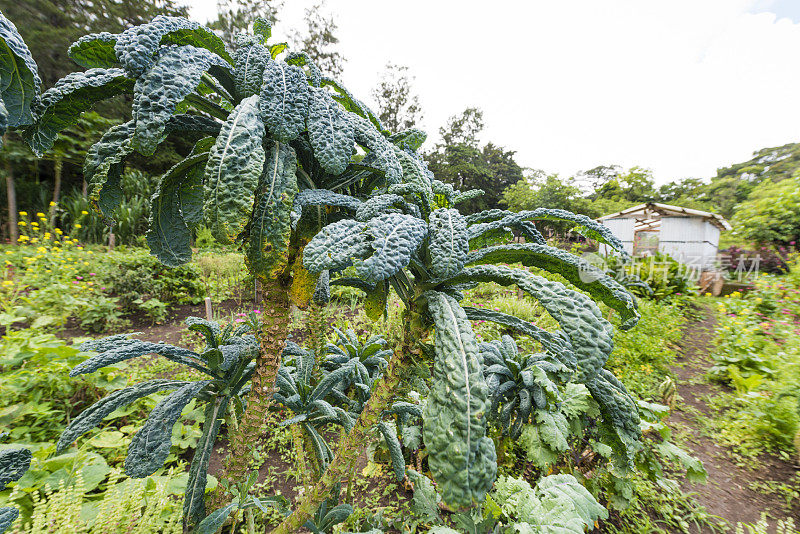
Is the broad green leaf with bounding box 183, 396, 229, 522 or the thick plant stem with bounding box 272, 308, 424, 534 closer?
the thick plant stem with bounding box 272, 308, 424, 534

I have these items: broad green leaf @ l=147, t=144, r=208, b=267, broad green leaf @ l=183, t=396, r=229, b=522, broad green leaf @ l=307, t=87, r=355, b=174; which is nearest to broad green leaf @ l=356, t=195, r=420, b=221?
broad green leaf @ l=307, t=87, r=355, b=174

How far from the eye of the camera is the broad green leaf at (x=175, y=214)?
37.8 inches

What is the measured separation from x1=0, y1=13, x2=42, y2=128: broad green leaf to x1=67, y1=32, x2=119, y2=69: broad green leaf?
0.10 meters

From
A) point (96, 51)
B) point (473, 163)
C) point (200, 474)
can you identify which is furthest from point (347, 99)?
point (473, 163)

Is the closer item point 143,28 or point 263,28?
point 143,28

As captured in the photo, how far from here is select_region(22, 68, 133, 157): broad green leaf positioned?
72 centimetres

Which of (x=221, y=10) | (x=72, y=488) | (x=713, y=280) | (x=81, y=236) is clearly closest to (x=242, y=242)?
(x=72, y=488)

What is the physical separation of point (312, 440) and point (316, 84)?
1.53 meters

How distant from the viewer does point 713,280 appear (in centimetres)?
823

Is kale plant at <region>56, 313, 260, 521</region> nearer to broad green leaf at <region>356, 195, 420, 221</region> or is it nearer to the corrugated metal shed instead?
broad green leaf at <region>356, 195, 420, 221</region>

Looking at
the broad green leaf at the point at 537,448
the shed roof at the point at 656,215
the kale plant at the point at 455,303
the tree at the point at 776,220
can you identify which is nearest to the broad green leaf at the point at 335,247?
the kale plant at the point at 455,303

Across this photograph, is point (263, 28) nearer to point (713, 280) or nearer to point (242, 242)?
point (242, 242)

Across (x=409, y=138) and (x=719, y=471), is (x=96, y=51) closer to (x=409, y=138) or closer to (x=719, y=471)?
(x=409, y=138)

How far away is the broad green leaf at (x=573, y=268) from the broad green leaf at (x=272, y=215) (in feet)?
1.60
